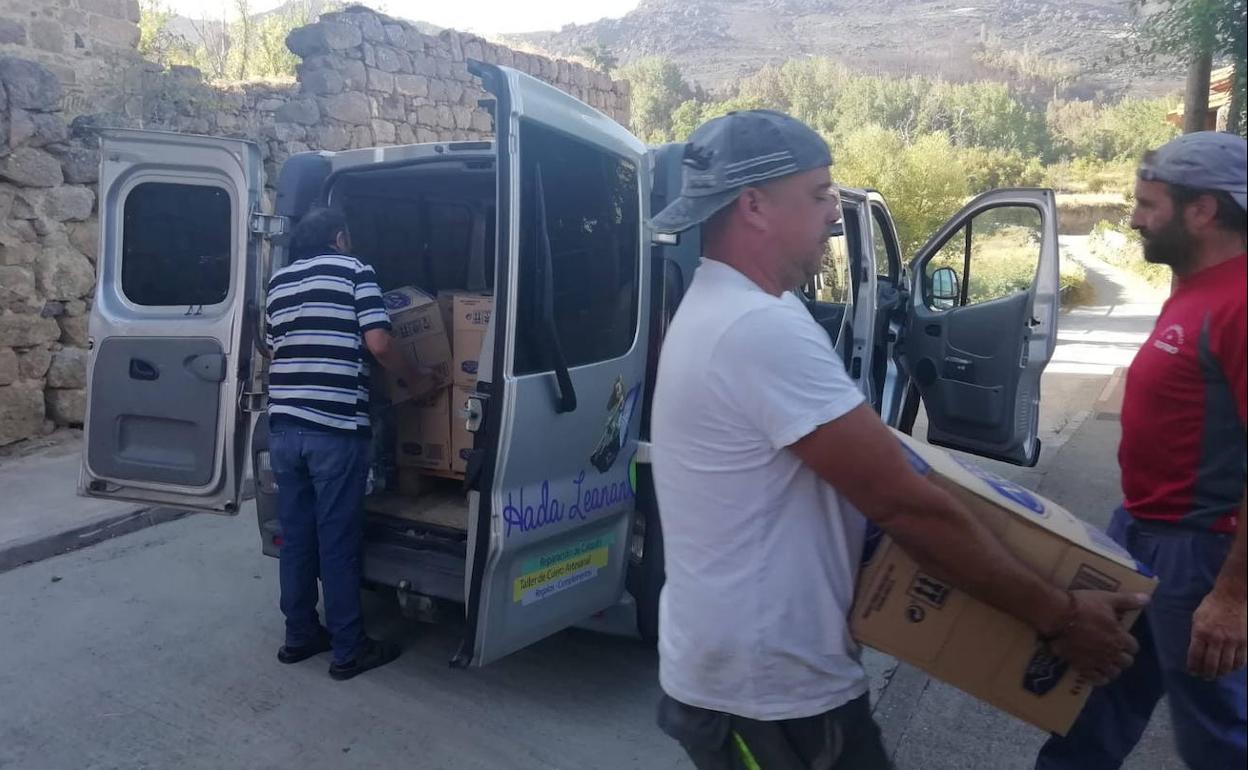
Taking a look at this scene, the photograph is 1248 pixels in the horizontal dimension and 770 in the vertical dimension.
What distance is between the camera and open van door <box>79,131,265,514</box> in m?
4.05

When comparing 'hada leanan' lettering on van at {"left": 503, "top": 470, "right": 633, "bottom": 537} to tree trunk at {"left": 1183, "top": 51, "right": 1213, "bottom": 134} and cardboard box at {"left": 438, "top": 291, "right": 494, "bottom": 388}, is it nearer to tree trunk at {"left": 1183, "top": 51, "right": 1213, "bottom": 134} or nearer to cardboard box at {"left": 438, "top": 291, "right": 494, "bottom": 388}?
cardboard box at {"left": 438, "top": 291, "right": 494, "bottom": 388}

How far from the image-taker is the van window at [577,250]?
10.5ft

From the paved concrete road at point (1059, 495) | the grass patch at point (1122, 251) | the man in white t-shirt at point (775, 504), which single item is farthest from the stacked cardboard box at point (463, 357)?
the grass patch at point (1122, 251)

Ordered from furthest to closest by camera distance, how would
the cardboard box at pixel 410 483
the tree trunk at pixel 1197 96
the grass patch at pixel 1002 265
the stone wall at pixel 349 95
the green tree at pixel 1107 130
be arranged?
the green tree at pixel 1107 130
the grass patch at pixel 1002 265
the stone wall at pixel 349 95
the tree trunk at pixel 1197 96
the cardboard box at pixel 410 483

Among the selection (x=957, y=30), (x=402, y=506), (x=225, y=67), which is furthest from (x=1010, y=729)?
(x=957, y=30)

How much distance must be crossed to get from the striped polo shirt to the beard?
106 inches

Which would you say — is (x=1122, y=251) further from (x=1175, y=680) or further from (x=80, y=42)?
(x=1175, y=680)

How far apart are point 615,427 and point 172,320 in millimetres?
1984

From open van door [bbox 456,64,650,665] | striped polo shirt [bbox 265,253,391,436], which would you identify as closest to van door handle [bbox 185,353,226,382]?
striped polo shirt [bbox 265,253,391,436]

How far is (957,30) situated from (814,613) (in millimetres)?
86656

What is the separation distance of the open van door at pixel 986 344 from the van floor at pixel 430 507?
2.92 meters

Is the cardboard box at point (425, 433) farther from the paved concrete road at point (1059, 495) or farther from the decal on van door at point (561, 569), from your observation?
the paved concrete road at point (1059, 495)

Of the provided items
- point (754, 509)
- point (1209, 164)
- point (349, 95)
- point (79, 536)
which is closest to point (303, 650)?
point (79, 536)

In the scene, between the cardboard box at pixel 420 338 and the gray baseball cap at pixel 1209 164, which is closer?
the gray baseball cap at pixel 1209 164
